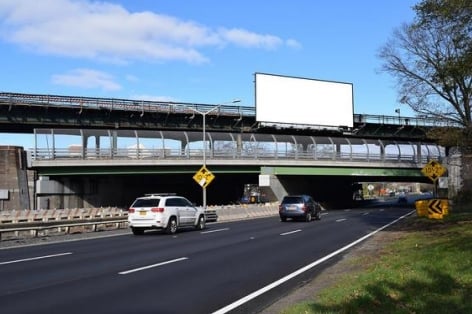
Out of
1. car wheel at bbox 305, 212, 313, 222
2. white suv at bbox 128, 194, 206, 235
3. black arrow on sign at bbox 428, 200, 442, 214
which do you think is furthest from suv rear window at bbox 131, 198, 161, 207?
black arrow on sign at bbox 428, 200, 442, 214

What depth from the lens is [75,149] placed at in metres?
51.1

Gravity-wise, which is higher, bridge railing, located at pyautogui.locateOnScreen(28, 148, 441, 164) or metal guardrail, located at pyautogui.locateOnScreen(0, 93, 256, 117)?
metal guardrail, located at pyautogui.locateOnScreen(0, 93, 256, 117)

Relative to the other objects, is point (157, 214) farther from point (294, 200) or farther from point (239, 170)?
point (239, 170)

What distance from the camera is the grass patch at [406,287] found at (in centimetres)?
791

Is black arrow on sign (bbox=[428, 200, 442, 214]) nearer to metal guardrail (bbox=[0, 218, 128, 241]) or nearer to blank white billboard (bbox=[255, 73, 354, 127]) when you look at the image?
metal guardrail (bbox=[0, 218, 128, 241])

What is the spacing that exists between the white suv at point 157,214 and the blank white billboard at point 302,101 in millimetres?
40249

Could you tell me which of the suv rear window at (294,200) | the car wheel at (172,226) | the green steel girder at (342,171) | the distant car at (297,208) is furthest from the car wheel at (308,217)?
the green steel girder at (342,171)

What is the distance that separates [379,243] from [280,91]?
49572 mm

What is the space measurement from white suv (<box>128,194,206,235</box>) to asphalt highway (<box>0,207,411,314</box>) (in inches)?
133

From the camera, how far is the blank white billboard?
66.6 metres

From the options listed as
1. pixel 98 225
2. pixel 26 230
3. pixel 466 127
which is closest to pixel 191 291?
pixel 26 230

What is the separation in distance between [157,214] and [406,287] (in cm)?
1712

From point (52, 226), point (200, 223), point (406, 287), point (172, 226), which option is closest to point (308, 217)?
point (200, 223)

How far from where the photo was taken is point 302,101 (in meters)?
69.2
